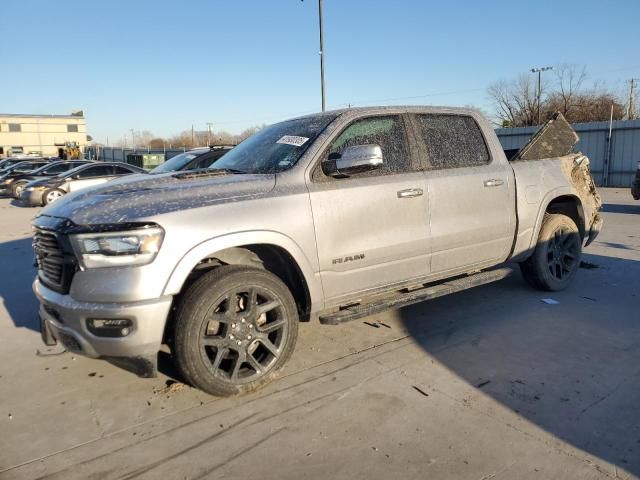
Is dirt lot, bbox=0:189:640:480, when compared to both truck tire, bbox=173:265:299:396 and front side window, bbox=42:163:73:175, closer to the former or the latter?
truck tire, bbox=173:265:299:396

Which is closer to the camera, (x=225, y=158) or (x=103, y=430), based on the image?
(x=103, y=430)

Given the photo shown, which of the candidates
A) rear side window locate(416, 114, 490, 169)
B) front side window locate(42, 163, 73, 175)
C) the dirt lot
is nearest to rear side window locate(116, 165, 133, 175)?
front side window locate(42, 163, 73, 175)

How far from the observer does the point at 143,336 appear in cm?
297

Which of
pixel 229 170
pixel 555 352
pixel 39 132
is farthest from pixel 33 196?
pixel 39 132

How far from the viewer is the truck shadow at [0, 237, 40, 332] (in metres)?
5.09

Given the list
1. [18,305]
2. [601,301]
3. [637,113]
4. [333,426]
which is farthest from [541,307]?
[637,113]

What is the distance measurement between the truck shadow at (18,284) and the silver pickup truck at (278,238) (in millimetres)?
1922

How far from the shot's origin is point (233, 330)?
10.8ft

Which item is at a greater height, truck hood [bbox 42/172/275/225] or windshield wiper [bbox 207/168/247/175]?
windshield wiper [bbox 207/168/247/175]

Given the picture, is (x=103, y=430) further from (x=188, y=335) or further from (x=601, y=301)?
(x=601, y=301)

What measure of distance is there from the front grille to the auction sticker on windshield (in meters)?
1.80

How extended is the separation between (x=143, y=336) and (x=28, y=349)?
1977mm

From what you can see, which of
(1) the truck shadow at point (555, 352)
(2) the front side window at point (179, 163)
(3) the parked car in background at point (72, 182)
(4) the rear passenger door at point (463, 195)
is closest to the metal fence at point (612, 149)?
(1) the truck shadow at point (555, 352)

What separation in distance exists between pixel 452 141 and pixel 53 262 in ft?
11.1
